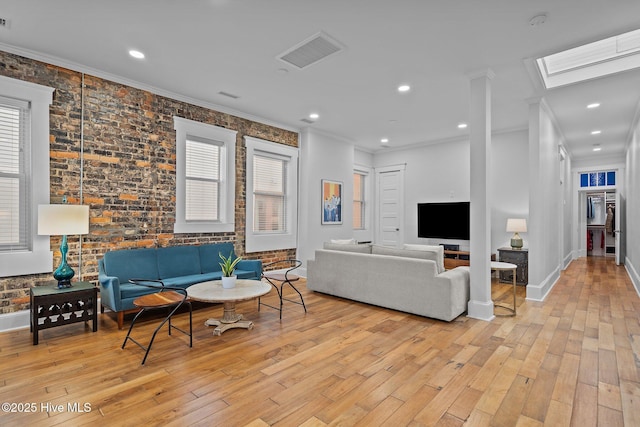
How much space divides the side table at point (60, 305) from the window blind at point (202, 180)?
180 cm

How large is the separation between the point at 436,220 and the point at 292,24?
5.81 m

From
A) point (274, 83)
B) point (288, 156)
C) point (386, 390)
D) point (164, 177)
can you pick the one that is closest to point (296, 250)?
point (288, 156)

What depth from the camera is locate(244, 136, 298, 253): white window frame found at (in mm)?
5855

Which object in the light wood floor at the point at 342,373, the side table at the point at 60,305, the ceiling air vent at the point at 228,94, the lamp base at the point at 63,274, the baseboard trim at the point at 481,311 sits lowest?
the light wood floor at the point at 342,373

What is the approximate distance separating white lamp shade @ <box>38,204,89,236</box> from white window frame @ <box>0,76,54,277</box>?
20.1 inches

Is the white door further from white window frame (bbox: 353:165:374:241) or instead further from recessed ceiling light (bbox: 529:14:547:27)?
recessed ceiling light (bbox: 529:14:547:27)

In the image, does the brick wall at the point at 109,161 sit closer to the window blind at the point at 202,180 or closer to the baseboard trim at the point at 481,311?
the window blind at the point at 202,180

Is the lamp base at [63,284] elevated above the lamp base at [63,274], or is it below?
below

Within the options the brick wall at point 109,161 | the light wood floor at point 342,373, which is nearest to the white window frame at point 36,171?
the brick wall at point 109,161

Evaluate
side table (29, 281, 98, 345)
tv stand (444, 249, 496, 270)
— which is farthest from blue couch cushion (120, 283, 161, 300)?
tv stand (444, 249, 496, 270)

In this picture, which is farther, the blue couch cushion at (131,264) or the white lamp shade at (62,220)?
the blue couch cushion at (131,264)

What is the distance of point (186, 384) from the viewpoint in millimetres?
2439

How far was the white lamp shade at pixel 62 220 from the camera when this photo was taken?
10.9 feet

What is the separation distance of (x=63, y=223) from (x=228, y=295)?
1844mm
